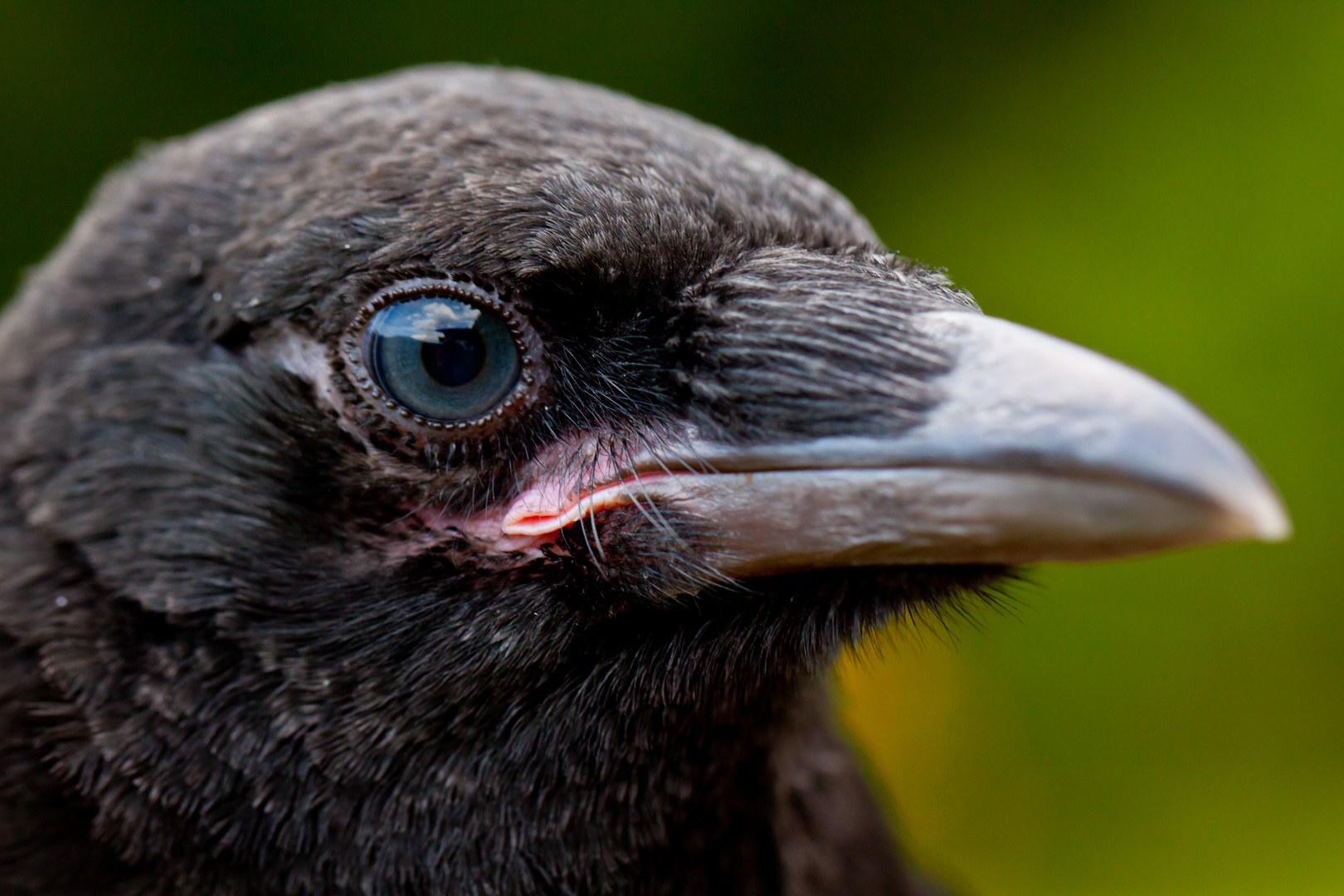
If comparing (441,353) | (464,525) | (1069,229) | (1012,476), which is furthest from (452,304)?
(1069,229)

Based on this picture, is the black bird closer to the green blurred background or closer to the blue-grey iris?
the blue-grey iris

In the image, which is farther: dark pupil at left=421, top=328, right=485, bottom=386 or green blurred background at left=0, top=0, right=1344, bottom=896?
green blurred background at left=0, top=0, right=1344, bottom=896

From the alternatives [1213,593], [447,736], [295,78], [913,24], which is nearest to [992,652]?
[1213,593]

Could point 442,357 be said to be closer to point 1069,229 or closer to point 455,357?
point 455,357

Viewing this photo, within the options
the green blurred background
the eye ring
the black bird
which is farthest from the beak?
the green blurred background

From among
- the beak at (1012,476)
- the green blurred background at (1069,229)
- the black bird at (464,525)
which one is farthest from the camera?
the green blurred background at (1069,229)

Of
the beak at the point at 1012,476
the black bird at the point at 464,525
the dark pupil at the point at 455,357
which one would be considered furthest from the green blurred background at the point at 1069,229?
the beak at the point at 1012,476

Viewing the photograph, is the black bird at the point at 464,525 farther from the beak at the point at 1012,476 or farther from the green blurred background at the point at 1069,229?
the green blurred background at the point at 1069,229

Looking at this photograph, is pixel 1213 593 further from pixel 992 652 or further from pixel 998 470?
pixel 998 470
